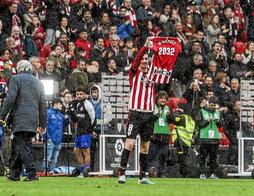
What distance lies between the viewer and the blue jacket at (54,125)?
25.3 meters

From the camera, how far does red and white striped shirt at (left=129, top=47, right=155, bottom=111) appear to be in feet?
62.2

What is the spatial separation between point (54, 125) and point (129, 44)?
6.26 meters

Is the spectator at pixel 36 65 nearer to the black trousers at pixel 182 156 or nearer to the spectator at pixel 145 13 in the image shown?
the black trousers at pixel 182 156

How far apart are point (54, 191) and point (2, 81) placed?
856 centimetres

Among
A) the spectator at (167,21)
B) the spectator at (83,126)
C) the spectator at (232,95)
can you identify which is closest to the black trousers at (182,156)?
the spectator at (83,126)

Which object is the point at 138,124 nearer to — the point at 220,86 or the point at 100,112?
the point at 100,112

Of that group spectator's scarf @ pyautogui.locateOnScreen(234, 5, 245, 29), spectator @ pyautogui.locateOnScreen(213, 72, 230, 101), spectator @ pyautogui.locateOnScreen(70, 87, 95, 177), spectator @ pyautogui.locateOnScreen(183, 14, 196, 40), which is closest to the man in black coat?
spectator @ pyautogui.locateOnScreen(70, 87, 95, 177)

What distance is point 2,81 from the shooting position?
24594 millimetres

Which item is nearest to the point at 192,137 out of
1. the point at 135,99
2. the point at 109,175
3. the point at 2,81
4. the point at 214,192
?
the point at 109,175

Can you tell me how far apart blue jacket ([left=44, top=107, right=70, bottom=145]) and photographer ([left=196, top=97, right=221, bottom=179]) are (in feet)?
11.7

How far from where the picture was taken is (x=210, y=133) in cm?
2602

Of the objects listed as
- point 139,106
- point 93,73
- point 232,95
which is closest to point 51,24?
point 93,73

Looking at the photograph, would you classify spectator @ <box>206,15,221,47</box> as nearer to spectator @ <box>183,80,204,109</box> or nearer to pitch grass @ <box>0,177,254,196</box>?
spectator @ <box>183,80,204,109</box>

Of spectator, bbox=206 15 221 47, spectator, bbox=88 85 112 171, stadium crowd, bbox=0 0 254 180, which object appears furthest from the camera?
A: spectator, bbox=206 15 221 47
